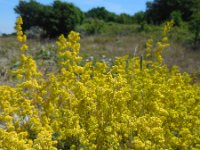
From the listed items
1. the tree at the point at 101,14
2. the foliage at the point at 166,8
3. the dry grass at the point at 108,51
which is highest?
the foliage at the point at 166,8

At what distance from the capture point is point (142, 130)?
3.44m

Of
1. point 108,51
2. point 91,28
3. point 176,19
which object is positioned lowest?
point 108,51

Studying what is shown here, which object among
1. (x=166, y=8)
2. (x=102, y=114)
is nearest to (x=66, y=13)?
(x=166, y=8)

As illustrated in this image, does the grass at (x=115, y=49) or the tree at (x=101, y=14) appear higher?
the tree at (x=101, y=14)

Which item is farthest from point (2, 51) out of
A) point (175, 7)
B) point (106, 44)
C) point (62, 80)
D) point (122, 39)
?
point (175, 7)

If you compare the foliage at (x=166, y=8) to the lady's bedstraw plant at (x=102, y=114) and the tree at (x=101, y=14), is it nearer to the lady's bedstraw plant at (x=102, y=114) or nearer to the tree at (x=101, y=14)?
the tree at (x=101, y=14)

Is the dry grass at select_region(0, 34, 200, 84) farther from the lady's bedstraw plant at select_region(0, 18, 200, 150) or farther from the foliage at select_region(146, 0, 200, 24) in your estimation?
the foliage at select_region(146, 0, 200, 24)

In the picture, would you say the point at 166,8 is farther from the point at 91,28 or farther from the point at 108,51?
the point at 108,51

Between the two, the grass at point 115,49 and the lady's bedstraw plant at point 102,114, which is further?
the grass at point 115,49

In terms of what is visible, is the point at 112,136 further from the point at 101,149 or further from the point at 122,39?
the point at 122,39

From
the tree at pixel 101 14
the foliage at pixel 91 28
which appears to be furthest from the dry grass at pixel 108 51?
the tree at pixel 101 14

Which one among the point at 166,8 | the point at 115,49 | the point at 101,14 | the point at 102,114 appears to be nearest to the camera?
the point at 102,114

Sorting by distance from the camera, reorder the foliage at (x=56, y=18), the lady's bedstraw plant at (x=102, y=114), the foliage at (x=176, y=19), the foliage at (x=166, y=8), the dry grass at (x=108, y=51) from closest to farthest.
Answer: the lady's bedstraw plant at (x=102, y=114)
the dry grass at (x=108, y=51)
the foliage at (x=56, y=18)
the foliage at (x=176, y=19)
the foliage at (x=166, y=8)

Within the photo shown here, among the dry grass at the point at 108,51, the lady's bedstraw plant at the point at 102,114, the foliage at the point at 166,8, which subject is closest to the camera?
the lady's bedstraw plant at the point at 102,114
